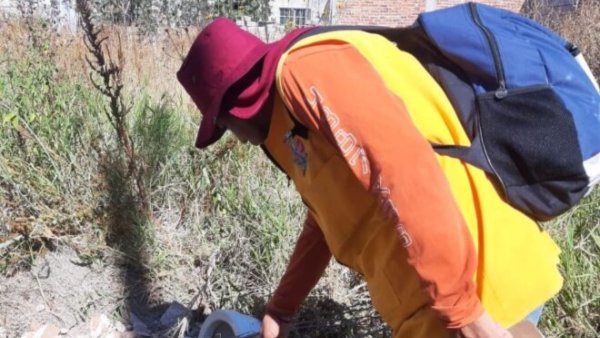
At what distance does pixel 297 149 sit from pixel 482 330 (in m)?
0.54

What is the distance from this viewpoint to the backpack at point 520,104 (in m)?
1.35

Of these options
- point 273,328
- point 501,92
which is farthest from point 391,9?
point 501,92

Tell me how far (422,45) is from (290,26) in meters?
4.28

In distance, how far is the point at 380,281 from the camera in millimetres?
1560

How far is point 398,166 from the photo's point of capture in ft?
4.24

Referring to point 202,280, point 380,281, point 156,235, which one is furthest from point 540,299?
point 156,235

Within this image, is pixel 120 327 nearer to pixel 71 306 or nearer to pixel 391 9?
pixel 71 306

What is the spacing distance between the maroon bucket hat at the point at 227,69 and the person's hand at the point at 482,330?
62 centimetres

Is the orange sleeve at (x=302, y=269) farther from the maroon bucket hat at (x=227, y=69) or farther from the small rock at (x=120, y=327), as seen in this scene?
the small rock at (x=120, y=327)

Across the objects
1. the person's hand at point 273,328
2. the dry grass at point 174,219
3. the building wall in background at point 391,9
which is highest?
the person's hand at point 273,328

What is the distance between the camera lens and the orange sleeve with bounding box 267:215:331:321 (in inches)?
78.7

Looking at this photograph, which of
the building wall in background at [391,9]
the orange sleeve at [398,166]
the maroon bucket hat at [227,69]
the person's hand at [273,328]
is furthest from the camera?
the building wall in background at [391,9]

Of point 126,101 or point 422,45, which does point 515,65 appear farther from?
point 126,101

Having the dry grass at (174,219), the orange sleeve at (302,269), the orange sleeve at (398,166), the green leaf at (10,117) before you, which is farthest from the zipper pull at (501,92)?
the green leaf at (10,117)
